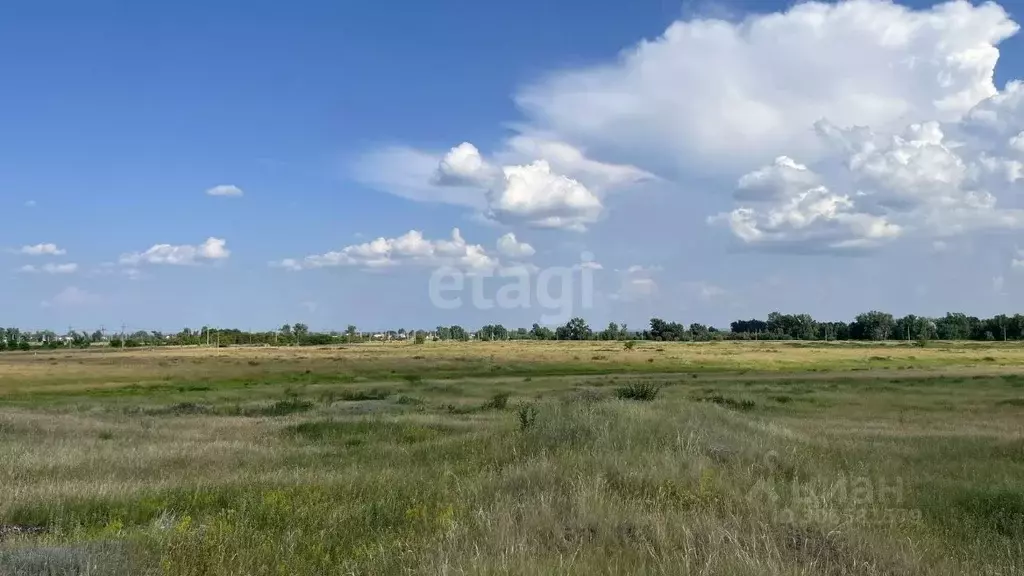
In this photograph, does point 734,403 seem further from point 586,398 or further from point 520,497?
point 520,497

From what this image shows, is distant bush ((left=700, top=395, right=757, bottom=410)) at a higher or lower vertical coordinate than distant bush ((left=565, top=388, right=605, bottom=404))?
lower

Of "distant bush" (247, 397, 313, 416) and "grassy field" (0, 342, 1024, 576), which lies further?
"distant bush" (247, 397, 313, 416)

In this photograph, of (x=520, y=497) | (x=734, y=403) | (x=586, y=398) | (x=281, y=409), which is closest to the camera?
(x=520, y=497)

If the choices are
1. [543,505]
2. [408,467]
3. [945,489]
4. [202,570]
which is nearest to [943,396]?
[945,489]

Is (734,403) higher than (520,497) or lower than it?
lower

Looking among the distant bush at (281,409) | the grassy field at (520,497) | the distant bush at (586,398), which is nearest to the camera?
the grassy field at (520,497)

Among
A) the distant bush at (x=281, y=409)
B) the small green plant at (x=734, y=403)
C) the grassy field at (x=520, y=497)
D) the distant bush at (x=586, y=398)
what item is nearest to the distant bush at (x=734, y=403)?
the small green plant at (x=734, y=403)

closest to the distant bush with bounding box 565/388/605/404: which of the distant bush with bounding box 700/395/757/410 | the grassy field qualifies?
the grassy field

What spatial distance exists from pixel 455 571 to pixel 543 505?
208 cm

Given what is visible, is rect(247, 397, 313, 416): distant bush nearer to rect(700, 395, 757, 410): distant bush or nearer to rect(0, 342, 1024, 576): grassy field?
rect(0, 342, 1024, 576): grassy field

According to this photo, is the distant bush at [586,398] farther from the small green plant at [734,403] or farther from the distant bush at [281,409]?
the distant bush at [281,409]

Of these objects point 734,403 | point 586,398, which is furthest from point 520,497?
point 734,403

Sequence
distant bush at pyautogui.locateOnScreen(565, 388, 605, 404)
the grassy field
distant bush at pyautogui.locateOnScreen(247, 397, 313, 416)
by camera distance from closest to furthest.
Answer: the grassy field → distant bush at pyautogui.locateOnScreen(565, 388, 605, 404) → distant bush at pyautogui.locateOnScreen(247, 397, 313, 416)

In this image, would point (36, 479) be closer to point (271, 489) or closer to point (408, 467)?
point (271, 489)
